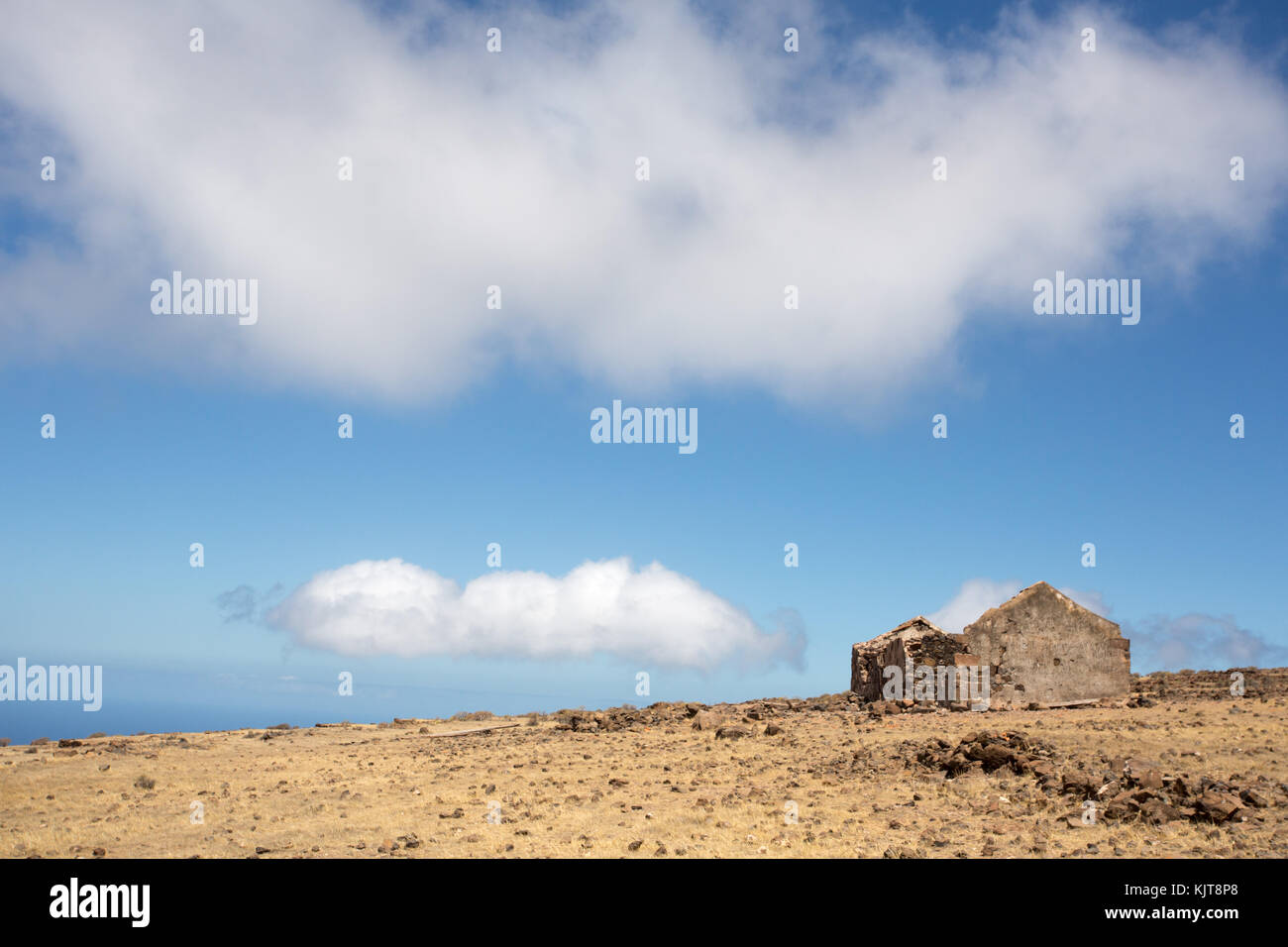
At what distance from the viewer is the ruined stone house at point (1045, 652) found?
1077 inches

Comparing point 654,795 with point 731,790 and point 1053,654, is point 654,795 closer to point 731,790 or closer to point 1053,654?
point 731,790

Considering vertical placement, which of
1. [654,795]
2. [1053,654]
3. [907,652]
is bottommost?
[654,795]

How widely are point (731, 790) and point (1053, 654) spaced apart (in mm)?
14493

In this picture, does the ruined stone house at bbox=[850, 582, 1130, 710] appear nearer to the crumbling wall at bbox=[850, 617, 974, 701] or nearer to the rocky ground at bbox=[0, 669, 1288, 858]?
the crumbling wall at bbox=[850, 617, 974, 701]

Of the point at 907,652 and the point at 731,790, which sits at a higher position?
the point at 907,652

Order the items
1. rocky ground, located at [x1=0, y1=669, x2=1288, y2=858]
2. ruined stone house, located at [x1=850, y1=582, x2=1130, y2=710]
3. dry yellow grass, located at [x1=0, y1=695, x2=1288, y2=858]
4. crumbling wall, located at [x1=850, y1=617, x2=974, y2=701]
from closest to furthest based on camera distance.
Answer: rocky ground, located at [x1=0, y1=669, x2=1288, y2=858]
dry yellow grass, located at [x1=0, y1=695, x2=1288, y2=858]
ruined stone house, located at [x1=850, y1=582, x2=1130, y2=710]
crumbling wall, located at [x1=850, y1=617, x2=974, y2=701]

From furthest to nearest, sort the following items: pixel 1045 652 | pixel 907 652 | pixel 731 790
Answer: pixel 907 652, pixel 1045 652, pixel 731 790

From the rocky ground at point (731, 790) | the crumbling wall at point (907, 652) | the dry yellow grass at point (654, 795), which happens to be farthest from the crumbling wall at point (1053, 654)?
the dry yellow grass at point (654, 795)

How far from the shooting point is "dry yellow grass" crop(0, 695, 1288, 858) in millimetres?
13945

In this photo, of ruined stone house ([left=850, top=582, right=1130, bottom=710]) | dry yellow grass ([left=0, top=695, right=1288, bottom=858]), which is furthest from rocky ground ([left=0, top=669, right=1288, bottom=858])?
ruined stone house ([left=850, top=582, right=1130, bottom=710])

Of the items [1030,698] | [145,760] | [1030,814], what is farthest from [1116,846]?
[145,760]

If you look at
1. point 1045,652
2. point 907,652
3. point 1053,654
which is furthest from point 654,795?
point 1053,654

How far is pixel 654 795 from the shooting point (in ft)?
60.2

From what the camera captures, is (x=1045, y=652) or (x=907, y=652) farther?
(x=907, y=652)
